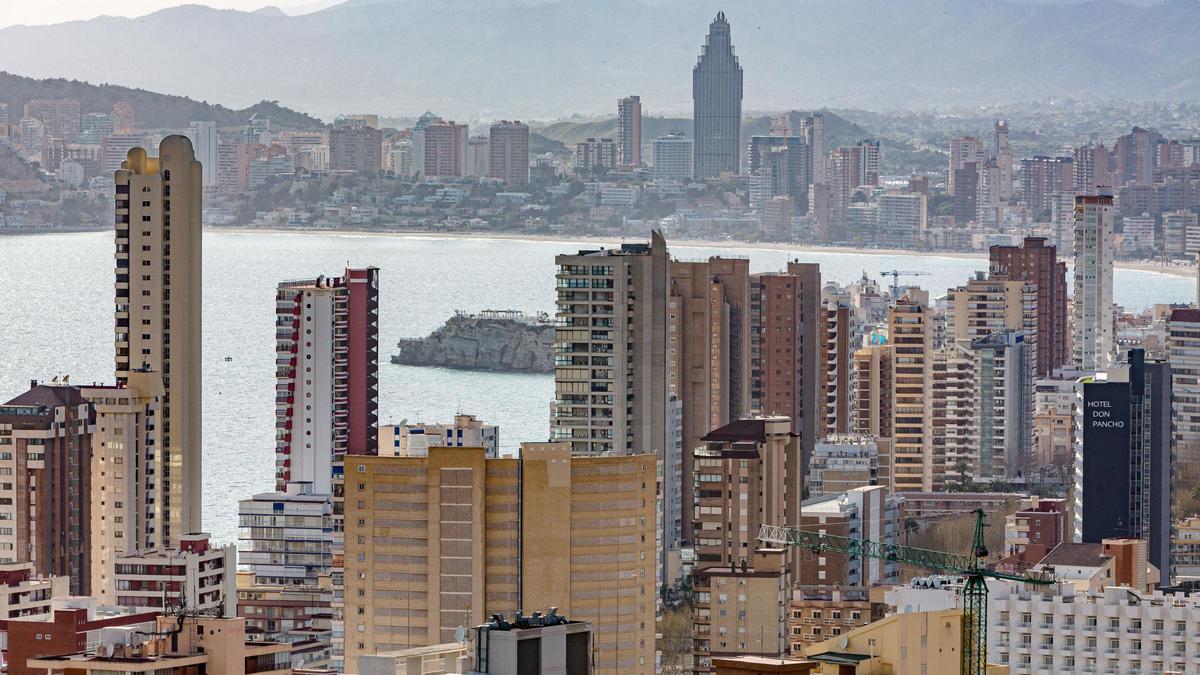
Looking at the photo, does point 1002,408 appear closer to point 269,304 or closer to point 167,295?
point 167,295

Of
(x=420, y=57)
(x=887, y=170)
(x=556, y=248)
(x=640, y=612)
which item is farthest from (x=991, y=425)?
(x=420, y=57)

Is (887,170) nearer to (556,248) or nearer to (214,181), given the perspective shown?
(556,248)

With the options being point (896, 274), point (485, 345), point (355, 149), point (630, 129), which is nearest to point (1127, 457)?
point (485, 345)

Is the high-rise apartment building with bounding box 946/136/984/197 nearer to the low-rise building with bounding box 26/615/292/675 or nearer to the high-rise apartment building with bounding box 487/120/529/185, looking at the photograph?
the high-rise apartment building with bounding box 487/120/529/185

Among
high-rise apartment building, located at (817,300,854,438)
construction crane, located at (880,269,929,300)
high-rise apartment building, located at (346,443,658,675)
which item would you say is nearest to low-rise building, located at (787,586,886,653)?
high-rise apartment building, located at (346,443,658,675)

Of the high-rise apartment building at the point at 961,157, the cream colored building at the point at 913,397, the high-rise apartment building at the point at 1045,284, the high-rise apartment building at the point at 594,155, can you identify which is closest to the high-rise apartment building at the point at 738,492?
the cream colored building at the point at 913,397

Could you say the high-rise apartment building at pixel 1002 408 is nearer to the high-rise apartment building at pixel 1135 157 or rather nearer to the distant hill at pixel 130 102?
the distant hill at pixel 130 102

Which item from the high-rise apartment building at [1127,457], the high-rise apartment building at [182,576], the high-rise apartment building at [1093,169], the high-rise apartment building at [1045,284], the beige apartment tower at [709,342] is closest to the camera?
the high-rise apartment building at [182,576]
